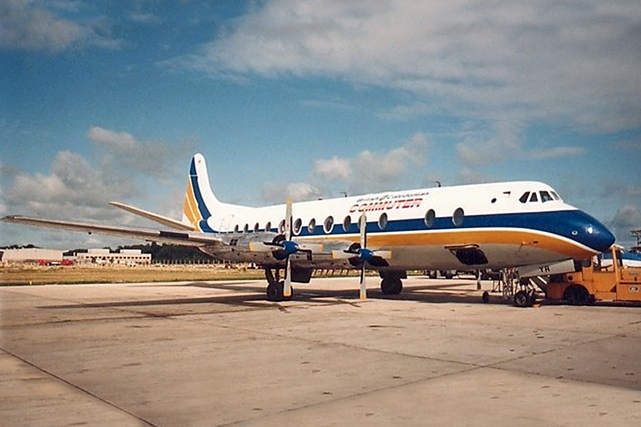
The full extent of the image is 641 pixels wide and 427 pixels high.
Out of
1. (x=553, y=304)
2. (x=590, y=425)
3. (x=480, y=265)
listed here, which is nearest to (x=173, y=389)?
(x=590, y=425)

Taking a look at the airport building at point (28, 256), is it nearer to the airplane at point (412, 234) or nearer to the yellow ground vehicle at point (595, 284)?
the airplane at point (412, 234)

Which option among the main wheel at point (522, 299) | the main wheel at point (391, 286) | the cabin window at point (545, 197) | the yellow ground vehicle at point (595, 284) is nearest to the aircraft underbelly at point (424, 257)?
the main wheel at point (522, 299)

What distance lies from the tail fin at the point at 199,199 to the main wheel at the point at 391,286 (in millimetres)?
11232

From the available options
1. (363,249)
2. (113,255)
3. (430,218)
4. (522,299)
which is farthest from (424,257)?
(113,255)

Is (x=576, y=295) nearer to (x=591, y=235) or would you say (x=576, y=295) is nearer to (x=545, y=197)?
(x=591, y=235)

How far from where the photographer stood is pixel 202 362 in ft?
31.0

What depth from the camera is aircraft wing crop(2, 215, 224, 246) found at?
19.0m

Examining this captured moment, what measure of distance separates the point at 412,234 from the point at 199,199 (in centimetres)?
1675

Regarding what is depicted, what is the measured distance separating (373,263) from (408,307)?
283 centimetres

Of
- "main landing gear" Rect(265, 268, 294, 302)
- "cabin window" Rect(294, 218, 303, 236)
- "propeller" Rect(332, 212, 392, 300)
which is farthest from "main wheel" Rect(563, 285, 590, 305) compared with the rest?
"cabin window" Rect(294, 218, 303, 236)

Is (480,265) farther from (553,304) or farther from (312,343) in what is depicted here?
(312,343)

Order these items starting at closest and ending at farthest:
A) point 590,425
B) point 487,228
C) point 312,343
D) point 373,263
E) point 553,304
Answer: point 590,425 → point 312,343 → point 487,228 → point 553,304 → point 373,263

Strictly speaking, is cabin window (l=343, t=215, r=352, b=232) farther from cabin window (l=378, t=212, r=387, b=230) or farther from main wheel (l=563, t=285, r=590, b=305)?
main wheel (l=563, t=285, r=590, b=305)

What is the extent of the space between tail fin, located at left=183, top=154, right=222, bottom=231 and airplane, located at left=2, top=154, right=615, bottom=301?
771 centimetres
